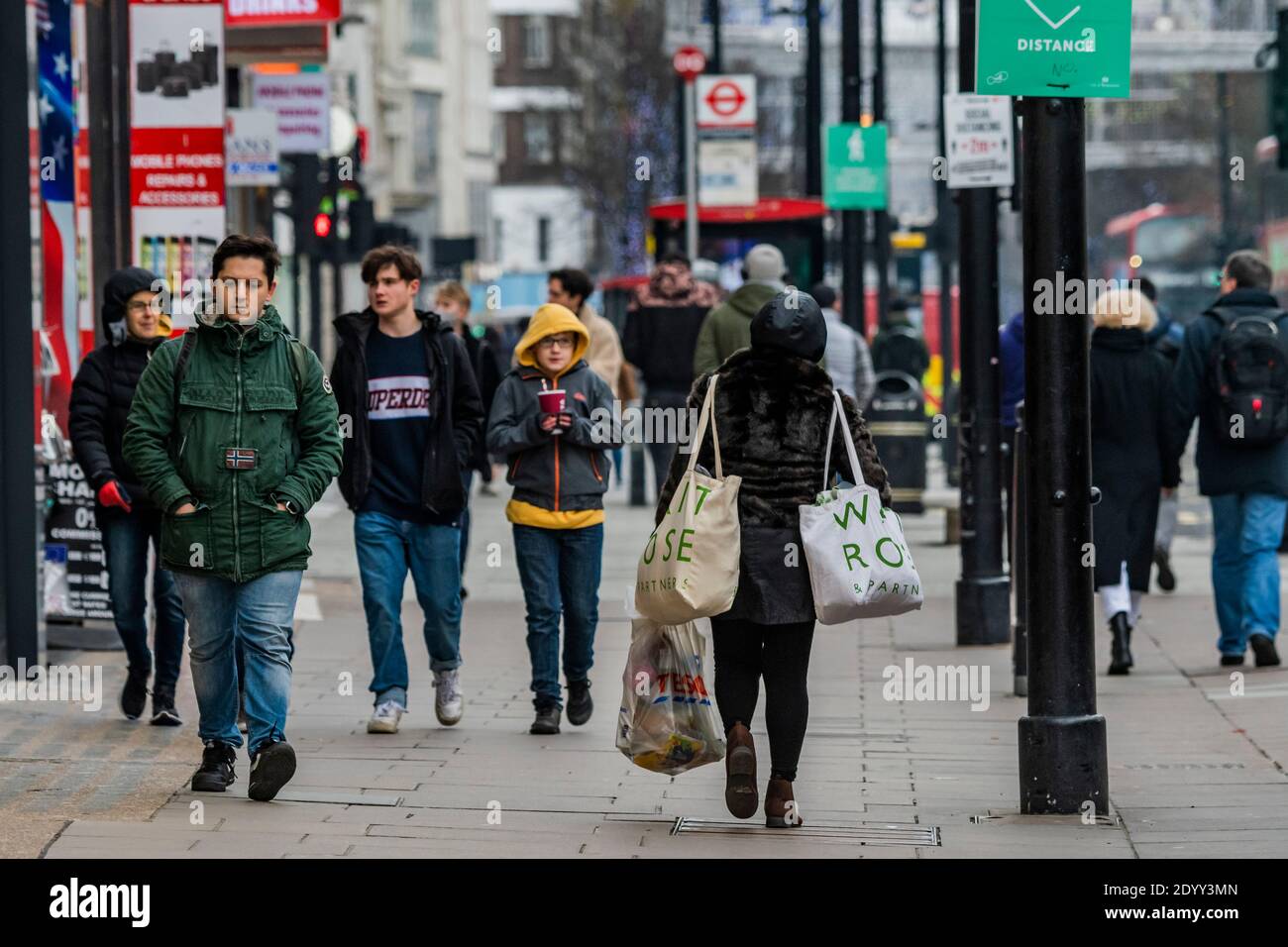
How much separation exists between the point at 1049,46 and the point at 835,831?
2504mm

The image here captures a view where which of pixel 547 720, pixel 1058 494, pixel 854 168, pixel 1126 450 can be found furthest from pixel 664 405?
pixel 1058 494

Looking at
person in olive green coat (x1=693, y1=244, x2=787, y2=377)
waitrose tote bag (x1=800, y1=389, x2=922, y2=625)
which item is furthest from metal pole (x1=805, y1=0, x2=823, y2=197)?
waitrose tote bag (x1=800, y1=389, x2=922, y2=625)

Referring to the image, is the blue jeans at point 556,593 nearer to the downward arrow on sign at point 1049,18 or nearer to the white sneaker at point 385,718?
the white sneaker at point 385,718

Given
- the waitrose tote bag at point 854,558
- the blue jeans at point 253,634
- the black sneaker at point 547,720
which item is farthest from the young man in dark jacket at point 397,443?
the waitrose tote bag at point 854,558

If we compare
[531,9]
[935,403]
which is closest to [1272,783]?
[935,403]

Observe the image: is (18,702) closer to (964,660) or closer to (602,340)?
(964,660)

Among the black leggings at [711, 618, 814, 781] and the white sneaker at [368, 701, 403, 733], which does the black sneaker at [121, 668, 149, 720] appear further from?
the black leggings at [711, 618, 814, 781]

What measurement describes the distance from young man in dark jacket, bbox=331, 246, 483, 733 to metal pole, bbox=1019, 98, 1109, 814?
2570 millimetres

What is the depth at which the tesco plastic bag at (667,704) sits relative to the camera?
7656mm

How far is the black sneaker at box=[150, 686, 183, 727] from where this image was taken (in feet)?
30.9

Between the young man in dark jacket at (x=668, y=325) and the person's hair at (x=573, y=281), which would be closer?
the person's hair at (x=573, y=281)

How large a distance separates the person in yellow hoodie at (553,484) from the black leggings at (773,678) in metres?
1.93

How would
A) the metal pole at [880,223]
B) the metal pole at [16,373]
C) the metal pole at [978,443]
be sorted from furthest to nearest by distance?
Result: the metal pole at [880,223], the metal pole at [978,443], the metal pole at [16,373]

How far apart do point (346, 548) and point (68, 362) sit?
5.68 metres
